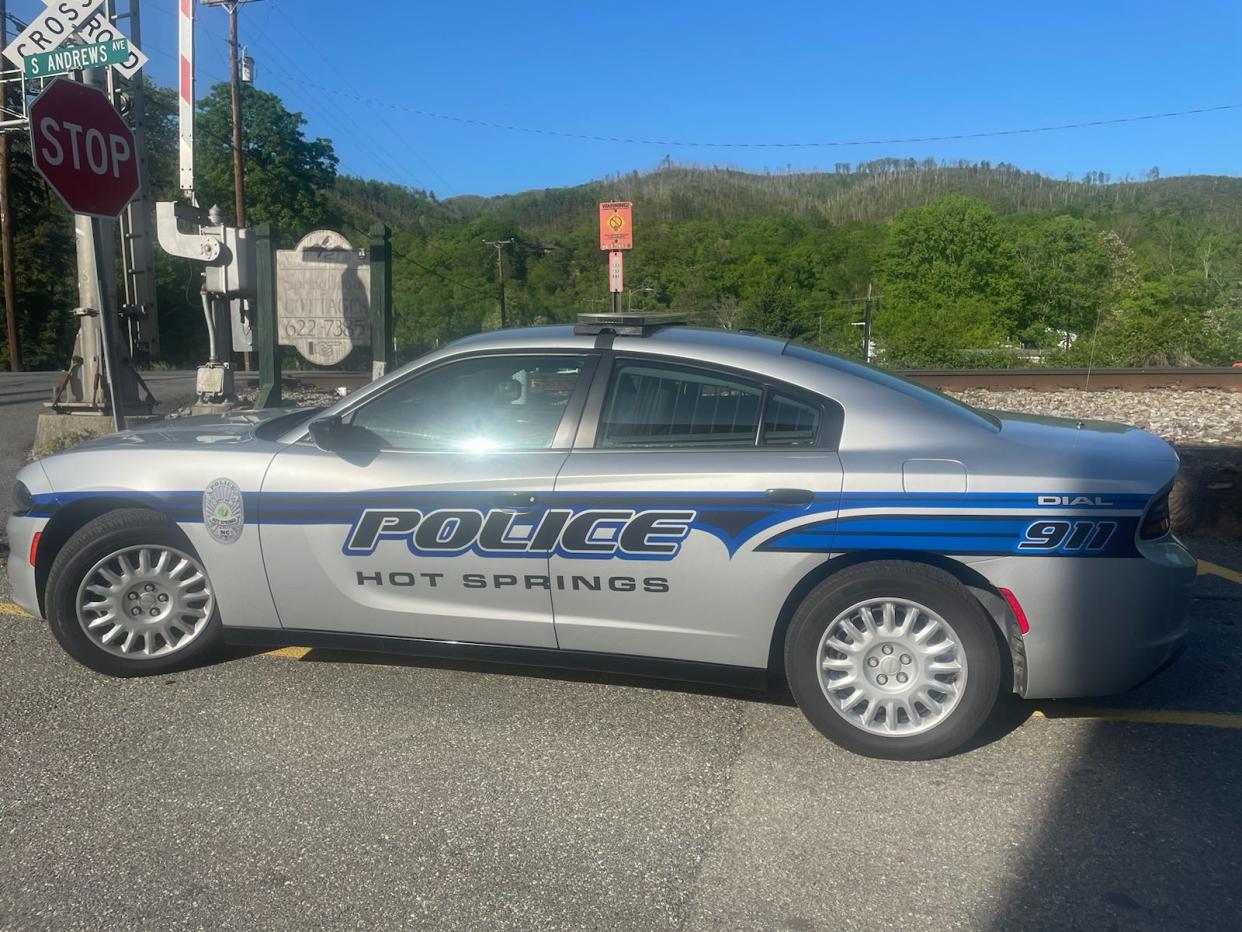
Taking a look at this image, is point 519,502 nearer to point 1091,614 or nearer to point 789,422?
point 789,422

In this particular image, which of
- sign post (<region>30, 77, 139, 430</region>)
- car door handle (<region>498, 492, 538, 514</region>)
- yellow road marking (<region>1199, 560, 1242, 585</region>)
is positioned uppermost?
sign post (<region>30, 77, 139, 430</region>)

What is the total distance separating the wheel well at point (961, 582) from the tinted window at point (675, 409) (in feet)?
1.84

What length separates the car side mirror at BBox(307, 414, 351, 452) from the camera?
13.5 feet

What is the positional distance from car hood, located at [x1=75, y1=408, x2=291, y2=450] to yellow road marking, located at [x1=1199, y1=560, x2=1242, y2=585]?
5440 millimetres

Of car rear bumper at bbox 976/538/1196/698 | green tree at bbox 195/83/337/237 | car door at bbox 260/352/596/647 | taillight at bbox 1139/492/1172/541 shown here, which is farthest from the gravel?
green tree at bbox 195/83/337/237

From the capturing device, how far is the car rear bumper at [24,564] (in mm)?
4492

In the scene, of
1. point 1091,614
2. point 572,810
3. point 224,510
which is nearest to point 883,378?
point 1091,614

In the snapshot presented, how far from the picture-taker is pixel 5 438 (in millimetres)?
11812

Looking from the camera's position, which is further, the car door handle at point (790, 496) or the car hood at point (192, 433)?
the car hood at point (192, 433)

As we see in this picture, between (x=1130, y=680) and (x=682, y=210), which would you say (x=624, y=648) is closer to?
(x=1130, y=680)

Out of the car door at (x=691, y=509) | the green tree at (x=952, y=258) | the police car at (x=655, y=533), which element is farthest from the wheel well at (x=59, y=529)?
the green tree at (x=952, y=258)

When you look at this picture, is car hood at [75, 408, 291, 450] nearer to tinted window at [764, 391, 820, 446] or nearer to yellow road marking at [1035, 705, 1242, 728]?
tinted window at [764, 391, 820, 446]

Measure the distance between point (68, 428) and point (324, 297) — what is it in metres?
2.88

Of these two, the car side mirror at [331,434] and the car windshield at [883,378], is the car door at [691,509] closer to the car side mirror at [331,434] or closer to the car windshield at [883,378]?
the car windshield at [883,378]
